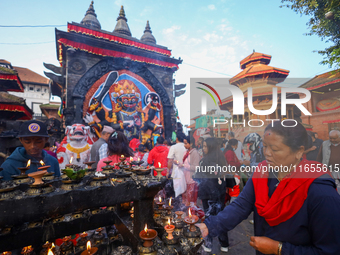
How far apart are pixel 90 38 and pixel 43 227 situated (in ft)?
36.4

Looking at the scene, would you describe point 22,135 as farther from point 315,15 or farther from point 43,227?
point 315,15

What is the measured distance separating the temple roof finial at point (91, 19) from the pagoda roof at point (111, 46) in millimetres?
1692

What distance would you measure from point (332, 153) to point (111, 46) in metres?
12.0

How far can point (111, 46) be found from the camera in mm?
10516

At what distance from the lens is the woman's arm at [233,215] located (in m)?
1.52

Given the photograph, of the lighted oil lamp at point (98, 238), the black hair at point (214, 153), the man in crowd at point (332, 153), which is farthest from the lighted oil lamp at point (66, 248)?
the man in crowd at point (332, 153)

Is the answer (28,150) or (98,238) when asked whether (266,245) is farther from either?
(28,150)

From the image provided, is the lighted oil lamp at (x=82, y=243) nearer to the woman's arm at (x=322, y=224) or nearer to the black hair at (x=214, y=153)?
the woman's arm at (x=322, y=224)

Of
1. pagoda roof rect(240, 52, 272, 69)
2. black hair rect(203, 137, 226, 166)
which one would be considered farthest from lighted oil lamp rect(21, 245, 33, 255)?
pagoda roof rect(240, 52, 272, 69)

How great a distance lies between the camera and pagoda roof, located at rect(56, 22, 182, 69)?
9.34m

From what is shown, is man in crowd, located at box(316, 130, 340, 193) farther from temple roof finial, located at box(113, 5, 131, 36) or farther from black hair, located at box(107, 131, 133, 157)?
temple roof finial, located at box(113, 5, 131, 36)

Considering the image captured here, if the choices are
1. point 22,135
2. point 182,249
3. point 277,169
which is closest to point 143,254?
point 182,249

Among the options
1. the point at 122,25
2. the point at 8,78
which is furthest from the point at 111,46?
the point at 8,78

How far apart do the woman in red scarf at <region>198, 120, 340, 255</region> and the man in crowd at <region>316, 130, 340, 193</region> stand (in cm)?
431
